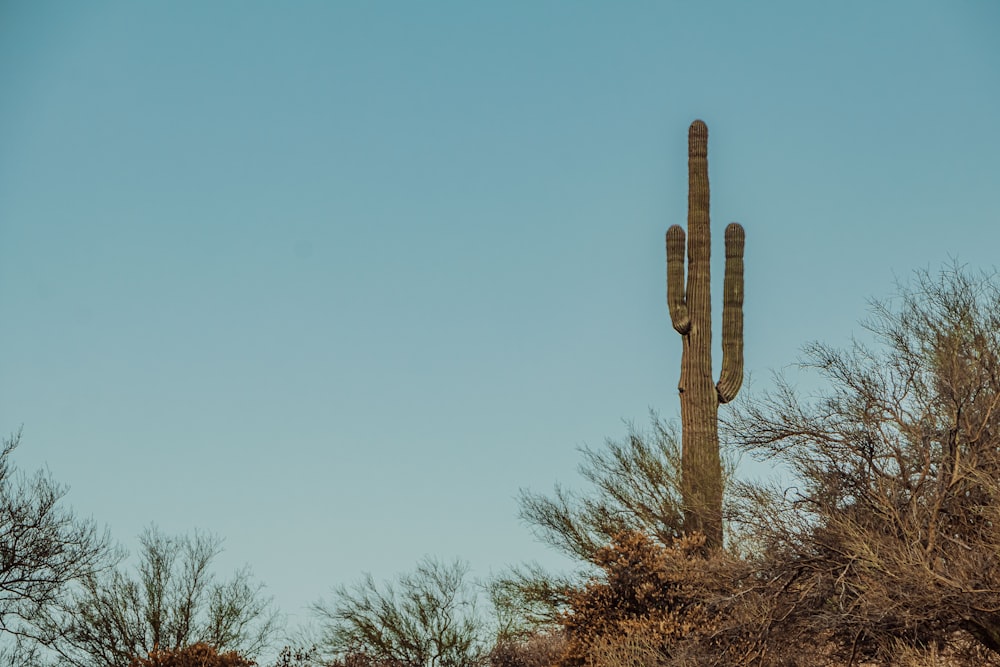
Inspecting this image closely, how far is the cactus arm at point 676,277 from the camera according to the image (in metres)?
19.2

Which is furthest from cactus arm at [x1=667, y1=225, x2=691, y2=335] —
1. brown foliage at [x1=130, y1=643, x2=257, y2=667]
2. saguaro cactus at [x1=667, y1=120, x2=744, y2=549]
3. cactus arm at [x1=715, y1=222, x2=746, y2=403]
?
brown foliage at [x1=130, y1=643, x2=257, y2=667]

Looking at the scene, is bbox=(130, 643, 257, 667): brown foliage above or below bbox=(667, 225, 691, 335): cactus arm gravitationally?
below

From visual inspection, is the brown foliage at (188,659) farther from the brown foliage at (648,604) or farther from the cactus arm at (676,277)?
the cactus arm at (676,277)

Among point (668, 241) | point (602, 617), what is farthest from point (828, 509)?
point (668, 241)

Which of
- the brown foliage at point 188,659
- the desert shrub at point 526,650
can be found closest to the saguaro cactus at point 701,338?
the desert shrub at point 526,650

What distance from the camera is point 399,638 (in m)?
24.1

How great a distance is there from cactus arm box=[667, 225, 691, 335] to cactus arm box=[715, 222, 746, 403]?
71 cm

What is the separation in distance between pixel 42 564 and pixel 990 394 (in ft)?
49.9

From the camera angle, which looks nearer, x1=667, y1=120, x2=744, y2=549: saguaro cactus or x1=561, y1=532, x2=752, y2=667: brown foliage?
x1=561, y1=532, x2=752, y2=667: brown foliage

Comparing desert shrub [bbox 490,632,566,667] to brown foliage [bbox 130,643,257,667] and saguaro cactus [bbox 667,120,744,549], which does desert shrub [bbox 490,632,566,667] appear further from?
brown foliage [bbox 130,643,257,667]

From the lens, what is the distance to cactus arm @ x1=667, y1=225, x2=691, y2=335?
19.2 m

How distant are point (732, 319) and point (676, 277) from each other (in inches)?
48.8

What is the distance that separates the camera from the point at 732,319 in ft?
62.1

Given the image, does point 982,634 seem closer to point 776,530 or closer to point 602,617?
point 776,530
